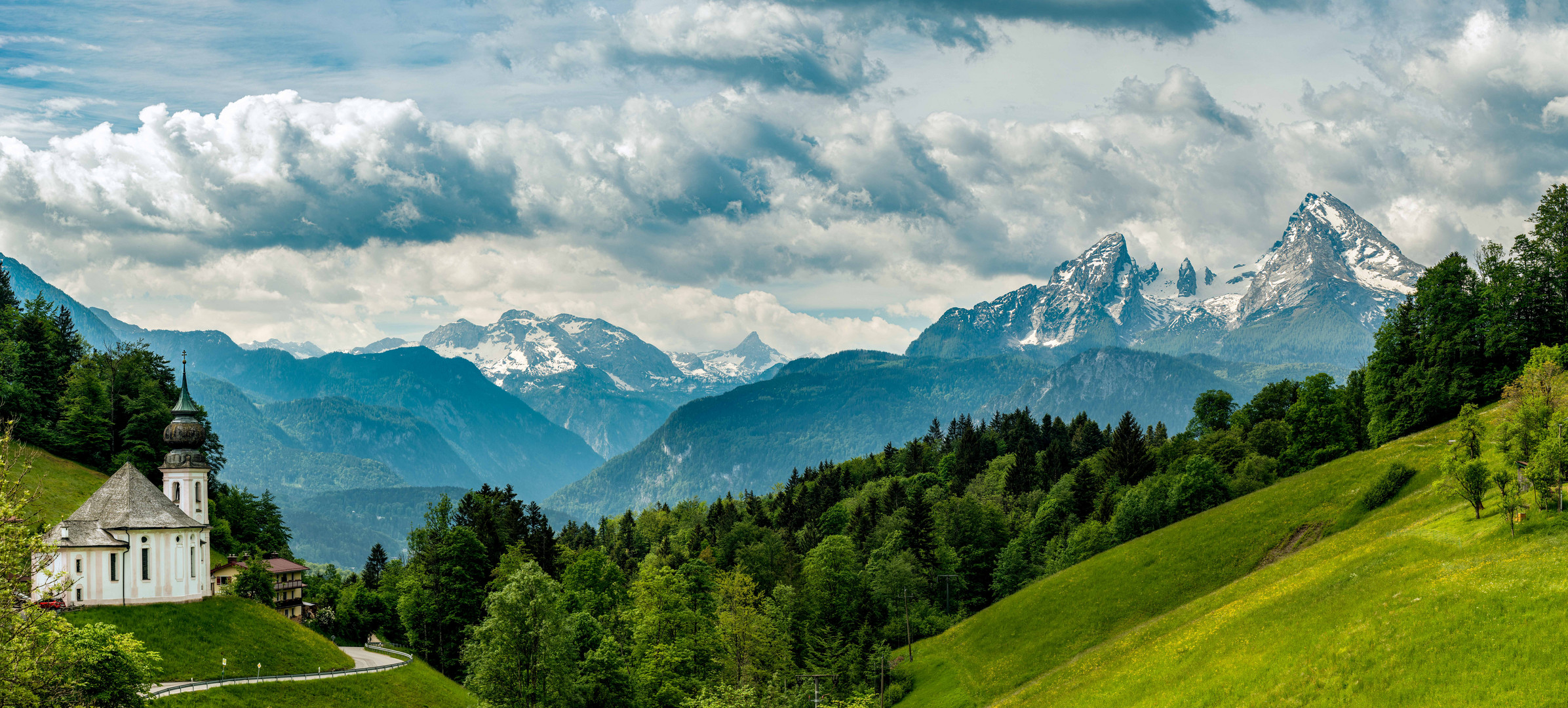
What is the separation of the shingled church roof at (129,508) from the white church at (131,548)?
0.05 m

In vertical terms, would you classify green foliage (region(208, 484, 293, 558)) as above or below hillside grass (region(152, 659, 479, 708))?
above

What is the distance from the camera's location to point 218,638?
6366 centimetres

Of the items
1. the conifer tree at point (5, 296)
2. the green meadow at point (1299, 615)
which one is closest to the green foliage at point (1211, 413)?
the green meadow at point (1299, 615)

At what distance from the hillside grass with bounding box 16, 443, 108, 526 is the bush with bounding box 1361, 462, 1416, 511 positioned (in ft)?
312

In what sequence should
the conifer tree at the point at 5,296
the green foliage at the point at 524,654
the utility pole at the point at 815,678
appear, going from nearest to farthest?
1. the green foliage at the point at 524,654
2. the utility pole at the point at 815,678
3. the conifer tree at the point at 5,296

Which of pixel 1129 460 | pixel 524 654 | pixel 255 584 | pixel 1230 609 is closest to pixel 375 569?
pixel 255 584

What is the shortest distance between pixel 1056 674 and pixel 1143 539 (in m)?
27.7

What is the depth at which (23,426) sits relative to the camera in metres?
94.9

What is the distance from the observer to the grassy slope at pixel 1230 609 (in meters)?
37.0

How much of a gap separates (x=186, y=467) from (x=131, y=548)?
11.6 meters

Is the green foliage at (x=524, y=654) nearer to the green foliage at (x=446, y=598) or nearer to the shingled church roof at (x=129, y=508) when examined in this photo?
the shingled church roof at (x=129, y=508)

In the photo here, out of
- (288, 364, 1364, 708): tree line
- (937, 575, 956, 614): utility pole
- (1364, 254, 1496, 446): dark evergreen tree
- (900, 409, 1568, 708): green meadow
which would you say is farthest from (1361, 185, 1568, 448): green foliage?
(937, 575, 956, 614): utility pole

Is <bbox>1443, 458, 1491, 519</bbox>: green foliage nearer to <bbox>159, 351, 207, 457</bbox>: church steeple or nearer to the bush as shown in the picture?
the bush

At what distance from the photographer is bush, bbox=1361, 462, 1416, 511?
62969 mm
